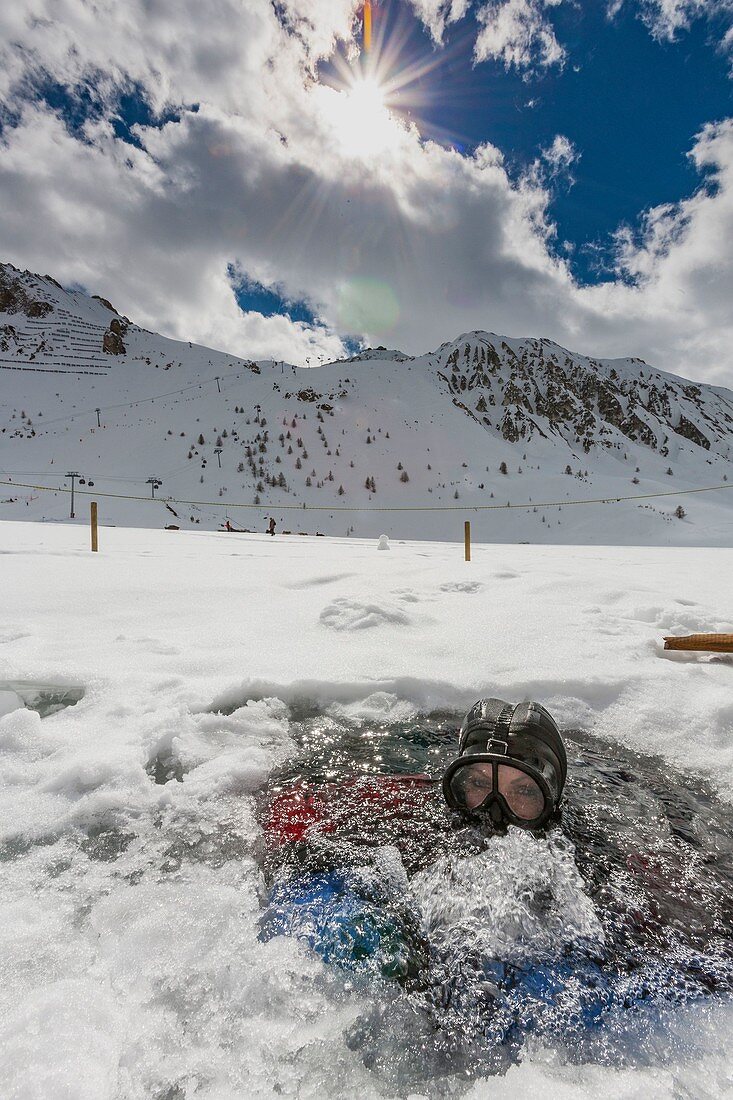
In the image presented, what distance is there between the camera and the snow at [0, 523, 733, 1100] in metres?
0.92

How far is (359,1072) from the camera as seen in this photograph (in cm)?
92

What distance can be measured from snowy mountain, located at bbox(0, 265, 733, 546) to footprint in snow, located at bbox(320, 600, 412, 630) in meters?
13.1

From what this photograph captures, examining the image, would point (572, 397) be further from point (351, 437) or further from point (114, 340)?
point (114, 340)

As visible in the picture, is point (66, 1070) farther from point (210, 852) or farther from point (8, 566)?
point (8, 566)

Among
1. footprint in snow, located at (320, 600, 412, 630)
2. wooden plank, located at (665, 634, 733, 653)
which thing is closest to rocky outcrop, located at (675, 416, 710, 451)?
wooden plank, located at (665, 634, 733, 653)

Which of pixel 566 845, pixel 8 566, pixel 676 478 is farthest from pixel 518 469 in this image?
pixel 566 845

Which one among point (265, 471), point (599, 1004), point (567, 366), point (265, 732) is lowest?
point (599, 1004)

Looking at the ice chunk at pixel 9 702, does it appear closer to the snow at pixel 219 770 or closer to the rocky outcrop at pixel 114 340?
the snow at pixel 219 770

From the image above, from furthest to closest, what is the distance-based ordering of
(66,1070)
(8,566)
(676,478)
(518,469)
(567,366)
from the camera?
(567,366) < (676,478) < (518,469) < (8,566) < (66,1070)

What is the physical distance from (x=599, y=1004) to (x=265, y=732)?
58.3 inches

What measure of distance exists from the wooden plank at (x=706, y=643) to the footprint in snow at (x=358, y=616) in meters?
1.73

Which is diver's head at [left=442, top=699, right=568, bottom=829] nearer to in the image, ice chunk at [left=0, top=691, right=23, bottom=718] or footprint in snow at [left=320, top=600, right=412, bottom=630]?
footprint in snow at [left=320, top=600, right=412, bottom=630]

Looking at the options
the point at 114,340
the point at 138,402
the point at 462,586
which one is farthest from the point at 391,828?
the point at 114,340

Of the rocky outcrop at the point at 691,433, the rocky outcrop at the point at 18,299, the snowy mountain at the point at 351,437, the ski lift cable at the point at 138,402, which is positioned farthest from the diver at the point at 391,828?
the rocky outcrop at the point at 18,299
